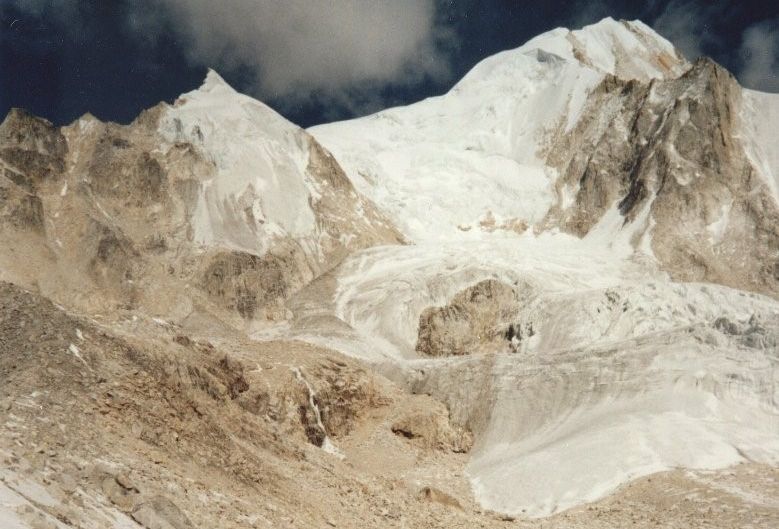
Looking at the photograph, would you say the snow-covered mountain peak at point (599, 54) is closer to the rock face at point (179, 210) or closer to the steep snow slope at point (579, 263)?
the steep snow slope at point (579, 263)

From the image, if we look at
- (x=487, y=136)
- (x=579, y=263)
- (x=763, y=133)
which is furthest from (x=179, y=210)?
(x=763, y=133)

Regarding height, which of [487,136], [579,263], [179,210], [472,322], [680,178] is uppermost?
[487,136]

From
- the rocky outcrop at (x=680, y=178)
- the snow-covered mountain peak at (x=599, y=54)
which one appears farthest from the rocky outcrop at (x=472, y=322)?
the snow-covered mountain peak at (x=599, y=54)

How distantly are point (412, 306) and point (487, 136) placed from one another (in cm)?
4779

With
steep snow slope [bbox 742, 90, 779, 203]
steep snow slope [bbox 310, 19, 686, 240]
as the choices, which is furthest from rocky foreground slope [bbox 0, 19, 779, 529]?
steep snow slope [bbox 310, 19, 686, 240]

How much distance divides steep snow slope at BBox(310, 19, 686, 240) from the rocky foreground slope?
0.42 meters

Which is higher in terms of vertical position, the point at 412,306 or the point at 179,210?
the point at 179,210

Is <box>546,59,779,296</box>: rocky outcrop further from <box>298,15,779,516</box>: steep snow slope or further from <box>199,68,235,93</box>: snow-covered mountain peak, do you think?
<box>199,68,235,93</box>: snow-covered mountain peak

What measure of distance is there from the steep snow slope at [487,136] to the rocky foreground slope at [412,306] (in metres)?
0.42

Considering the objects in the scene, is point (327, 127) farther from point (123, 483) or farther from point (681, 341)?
point (123, 483)

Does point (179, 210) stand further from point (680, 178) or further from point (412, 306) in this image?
point (680, 178)

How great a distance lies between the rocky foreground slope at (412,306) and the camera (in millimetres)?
18938

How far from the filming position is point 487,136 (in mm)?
104562

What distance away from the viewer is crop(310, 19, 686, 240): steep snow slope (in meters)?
89.6
